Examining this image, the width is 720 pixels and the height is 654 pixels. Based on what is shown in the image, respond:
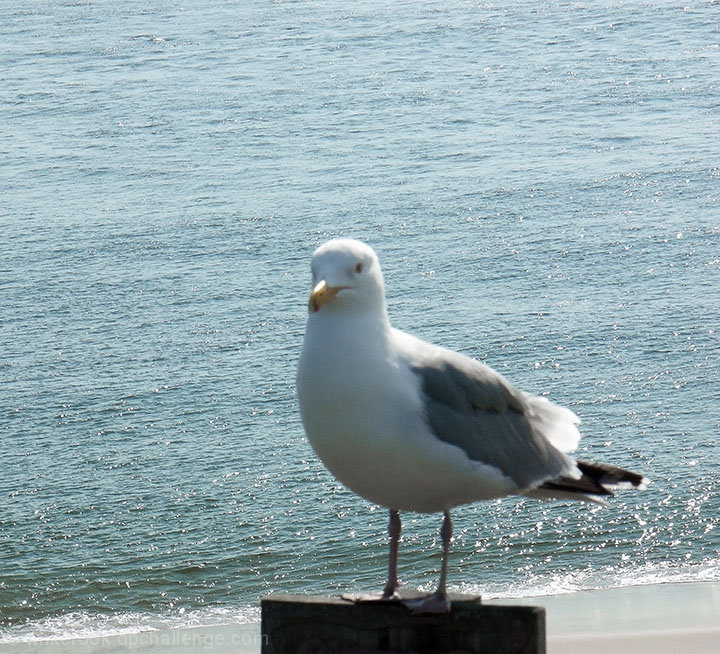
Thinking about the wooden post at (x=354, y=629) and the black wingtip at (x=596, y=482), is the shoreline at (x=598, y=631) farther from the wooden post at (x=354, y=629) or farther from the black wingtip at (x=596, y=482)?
the wooden post at (x=354, y=629)

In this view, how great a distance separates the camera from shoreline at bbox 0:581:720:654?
5.86m

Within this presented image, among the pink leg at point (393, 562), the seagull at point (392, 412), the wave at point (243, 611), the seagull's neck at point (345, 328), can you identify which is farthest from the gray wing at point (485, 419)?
the wave at point (243, 611)

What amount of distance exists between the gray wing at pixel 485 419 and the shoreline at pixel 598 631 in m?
1.90

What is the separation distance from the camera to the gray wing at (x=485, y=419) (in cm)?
382

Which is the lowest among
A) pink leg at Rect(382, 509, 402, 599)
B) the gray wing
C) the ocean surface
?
the ocean surface

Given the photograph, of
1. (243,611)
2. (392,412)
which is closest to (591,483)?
(392,412)

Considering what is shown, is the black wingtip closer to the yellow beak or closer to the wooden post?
the wooden post

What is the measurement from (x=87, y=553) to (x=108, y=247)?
16.5 ft

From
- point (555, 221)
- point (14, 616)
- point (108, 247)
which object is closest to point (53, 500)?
point (14, 616)

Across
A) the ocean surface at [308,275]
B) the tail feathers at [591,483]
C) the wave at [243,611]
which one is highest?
the tail feathers at [591,483]

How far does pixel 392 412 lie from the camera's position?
3637mm

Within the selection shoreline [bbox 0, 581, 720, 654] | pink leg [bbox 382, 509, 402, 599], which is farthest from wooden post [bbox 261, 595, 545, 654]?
shoreline [bbox 0, 581, 720, 654]

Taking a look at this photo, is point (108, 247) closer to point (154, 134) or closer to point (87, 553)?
point (154, 134)

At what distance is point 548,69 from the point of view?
16.8 meters
